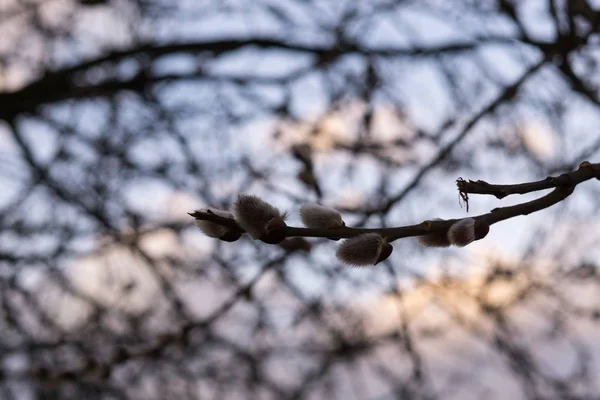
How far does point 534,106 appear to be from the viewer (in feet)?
14.3

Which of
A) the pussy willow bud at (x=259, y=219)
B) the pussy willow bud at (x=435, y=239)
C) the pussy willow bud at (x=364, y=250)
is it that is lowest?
the pussy willow bud at (x=364, y=250)

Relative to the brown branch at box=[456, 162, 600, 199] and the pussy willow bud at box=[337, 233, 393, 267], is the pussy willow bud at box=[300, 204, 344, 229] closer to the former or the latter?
the pussy willow bud at box=[337, 233, 393, 267]

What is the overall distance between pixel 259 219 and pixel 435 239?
0.33 meters

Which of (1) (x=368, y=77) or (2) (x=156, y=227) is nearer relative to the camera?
(1) (x=368, y=77)

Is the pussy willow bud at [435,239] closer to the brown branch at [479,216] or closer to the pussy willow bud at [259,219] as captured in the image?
the brown branch at [479,216]

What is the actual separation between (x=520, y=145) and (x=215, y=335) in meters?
2.73

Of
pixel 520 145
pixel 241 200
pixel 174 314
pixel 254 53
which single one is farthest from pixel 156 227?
pixel 241 200

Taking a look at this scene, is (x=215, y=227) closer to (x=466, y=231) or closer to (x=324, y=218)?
(x=324, y=218)

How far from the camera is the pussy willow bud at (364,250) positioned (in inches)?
47.9

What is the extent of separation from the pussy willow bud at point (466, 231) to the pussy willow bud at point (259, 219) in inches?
12.0

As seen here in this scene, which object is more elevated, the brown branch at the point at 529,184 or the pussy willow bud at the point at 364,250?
the brown branch at the point at 529,184

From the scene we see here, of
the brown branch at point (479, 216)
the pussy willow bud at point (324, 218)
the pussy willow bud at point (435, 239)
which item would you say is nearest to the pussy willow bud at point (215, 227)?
the brown branch at point (479, 216)

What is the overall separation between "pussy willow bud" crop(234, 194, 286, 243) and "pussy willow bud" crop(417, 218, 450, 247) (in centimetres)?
27

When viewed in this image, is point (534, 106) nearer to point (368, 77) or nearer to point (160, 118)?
point (368, 77)
